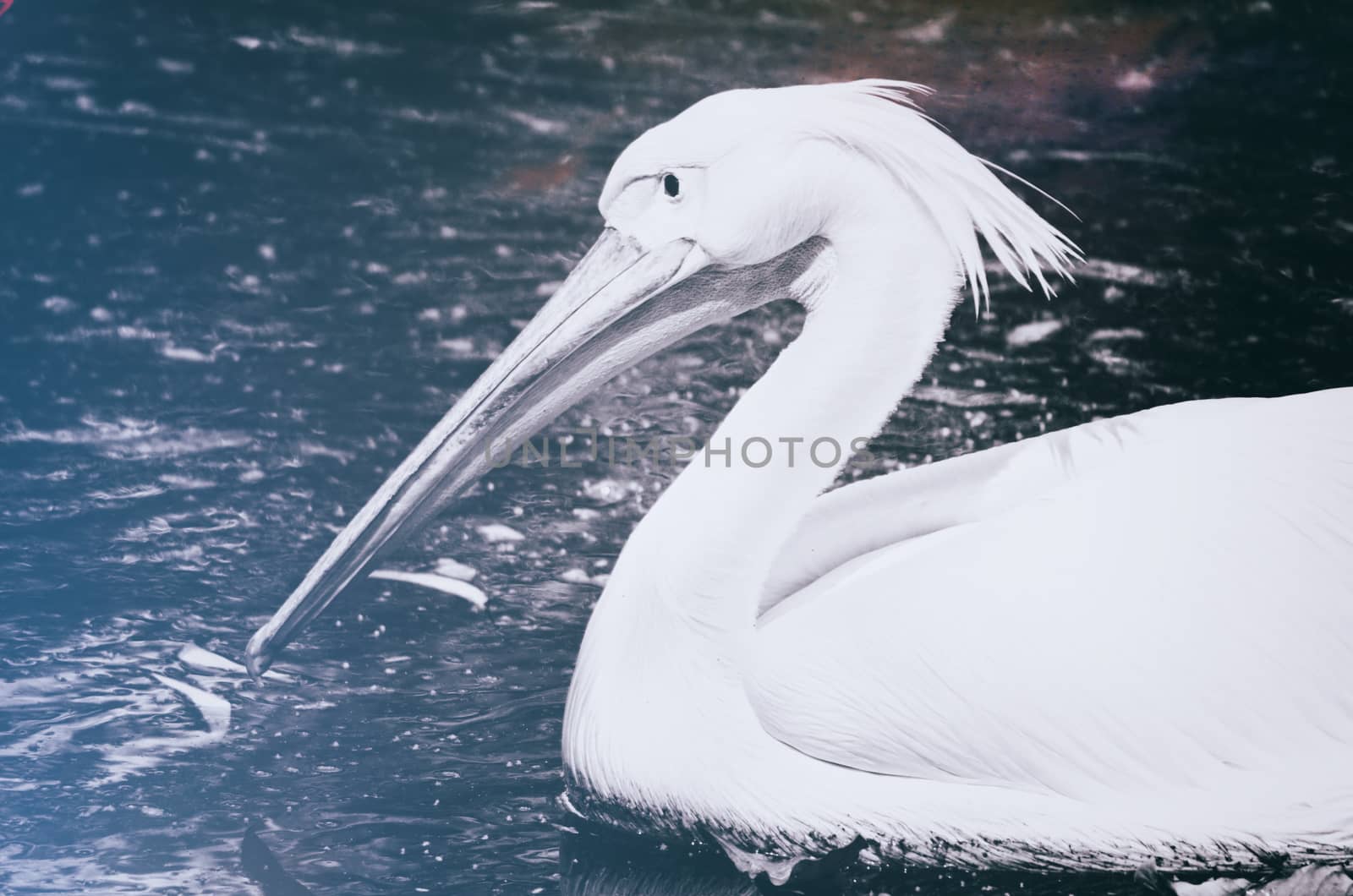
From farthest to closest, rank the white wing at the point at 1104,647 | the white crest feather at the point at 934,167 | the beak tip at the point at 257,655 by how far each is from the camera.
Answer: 1. the beak tip at the point at 257,655
2. the white crest feather at the point at 934,167
3. the white wing at the point at 1104,647

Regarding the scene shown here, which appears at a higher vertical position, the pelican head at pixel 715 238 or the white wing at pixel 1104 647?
the pelican head at pixel 715 238

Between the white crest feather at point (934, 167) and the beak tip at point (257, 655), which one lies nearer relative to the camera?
the white crest feather at point (934, 167)

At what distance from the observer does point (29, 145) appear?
2.05 meters

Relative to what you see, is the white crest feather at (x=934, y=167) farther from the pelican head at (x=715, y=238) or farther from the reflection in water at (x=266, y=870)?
the reflection in water at (x=266, y=870)

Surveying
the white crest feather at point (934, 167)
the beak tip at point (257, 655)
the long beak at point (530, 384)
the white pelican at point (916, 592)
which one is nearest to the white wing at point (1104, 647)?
the white pelican at point (916, 592)

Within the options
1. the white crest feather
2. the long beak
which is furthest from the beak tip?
the white crest feather

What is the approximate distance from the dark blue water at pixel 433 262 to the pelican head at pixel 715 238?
40cm

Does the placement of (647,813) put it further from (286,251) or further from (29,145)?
(29,145)

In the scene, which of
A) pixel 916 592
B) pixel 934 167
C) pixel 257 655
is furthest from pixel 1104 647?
pixel 257 655

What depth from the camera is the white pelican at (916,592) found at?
53.9 inches

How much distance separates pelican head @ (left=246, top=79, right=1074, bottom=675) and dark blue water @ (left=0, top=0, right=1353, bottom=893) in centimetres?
40

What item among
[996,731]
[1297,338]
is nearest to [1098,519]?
[996,731]

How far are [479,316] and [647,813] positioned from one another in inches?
42.3

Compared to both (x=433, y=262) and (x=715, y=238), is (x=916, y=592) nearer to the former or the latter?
(x=715, y=238)
